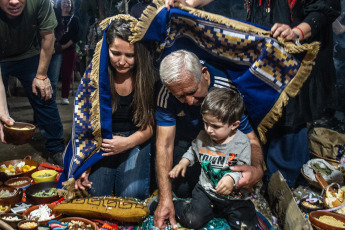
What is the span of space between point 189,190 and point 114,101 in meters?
1.00

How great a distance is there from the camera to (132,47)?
7.42 ft

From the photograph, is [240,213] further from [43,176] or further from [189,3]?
[43,176]

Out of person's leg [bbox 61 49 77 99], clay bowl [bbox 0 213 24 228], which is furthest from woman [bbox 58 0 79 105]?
clay bowl [bbox 0 213 24 228]

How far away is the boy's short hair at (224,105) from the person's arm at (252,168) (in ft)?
0.90

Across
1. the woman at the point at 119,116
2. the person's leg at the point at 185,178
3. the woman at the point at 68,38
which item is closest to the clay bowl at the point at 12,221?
the woman at the point at 119,116

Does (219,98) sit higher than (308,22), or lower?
lower

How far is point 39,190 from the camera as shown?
267 cm

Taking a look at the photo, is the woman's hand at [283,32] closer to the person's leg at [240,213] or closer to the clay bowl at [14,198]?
the person's leg at [240,213]

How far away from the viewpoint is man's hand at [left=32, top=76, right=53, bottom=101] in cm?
340

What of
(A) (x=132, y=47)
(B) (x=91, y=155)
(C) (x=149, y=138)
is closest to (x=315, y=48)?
(A) (x=132, y=47)

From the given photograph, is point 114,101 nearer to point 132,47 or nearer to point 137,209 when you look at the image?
point 132,47

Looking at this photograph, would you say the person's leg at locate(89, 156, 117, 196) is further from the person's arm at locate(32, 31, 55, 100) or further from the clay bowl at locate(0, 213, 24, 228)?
the person's arm at locate(32, 31, 55, 100)

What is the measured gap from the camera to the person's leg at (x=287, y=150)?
2.71 metres

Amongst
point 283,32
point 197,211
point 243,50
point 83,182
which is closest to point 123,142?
point 83,182
